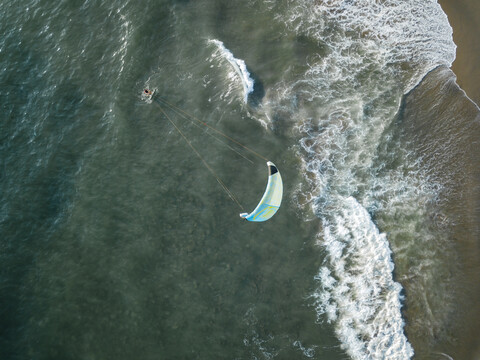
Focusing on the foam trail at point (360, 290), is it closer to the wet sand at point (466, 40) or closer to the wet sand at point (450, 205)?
the wet sand at point (450, 205)

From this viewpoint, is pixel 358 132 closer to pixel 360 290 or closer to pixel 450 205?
pixel 450 205

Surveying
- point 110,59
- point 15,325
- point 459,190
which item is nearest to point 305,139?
point 459,190

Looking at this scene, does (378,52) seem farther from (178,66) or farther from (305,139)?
(178,66)

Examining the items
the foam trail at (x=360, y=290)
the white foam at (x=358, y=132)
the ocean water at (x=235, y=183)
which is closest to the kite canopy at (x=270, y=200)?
the ocean water at (x=235, y=183)

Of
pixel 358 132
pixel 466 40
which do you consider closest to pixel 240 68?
pixel 358 132

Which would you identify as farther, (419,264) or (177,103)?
(177,103)

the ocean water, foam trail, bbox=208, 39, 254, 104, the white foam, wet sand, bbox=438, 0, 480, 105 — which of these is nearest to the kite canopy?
the ocean water
